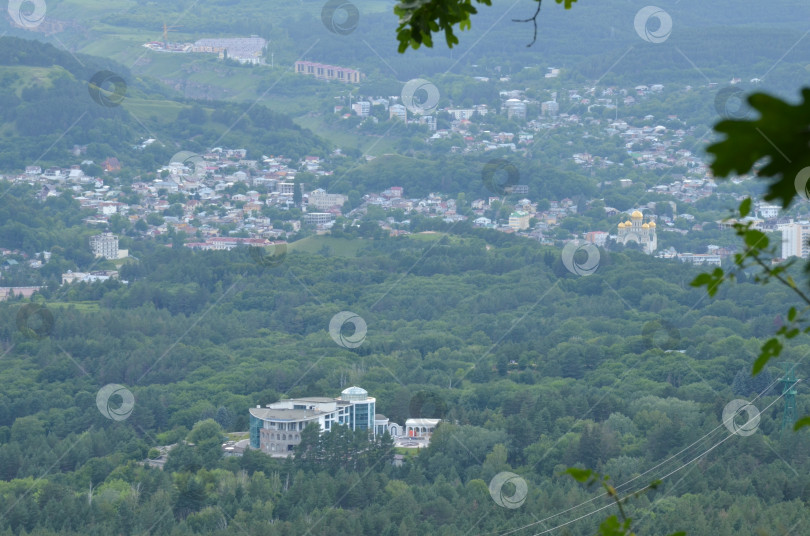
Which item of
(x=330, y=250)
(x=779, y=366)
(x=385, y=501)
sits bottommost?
(x=385, y=501)

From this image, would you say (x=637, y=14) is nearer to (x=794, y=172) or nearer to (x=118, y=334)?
(x=118, y=334)

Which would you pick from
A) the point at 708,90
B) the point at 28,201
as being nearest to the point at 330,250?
the point at 28,201

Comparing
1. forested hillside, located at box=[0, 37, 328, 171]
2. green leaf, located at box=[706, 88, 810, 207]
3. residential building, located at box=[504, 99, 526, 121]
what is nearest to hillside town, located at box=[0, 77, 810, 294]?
forested hillside, located at box=[0, 37, 328, 171]

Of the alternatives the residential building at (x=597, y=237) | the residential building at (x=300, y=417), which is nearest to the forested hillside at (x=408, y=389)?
the residential building at (x=300, y=417)

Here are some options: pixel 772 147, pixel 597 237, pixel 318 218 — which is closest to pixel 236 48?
pixel 318 218

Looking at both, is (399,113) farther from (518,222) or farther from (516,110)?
(518,222)

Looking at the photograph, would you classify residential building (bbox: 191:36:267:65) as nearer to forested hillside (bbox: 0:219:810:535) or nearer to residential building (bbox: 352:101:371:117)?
residential building (bbox: 352:101:371:117)
